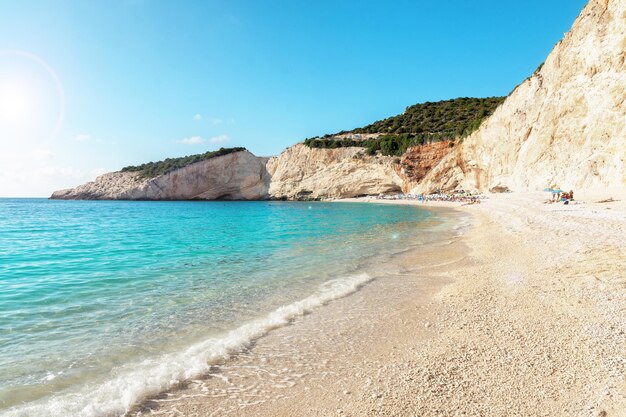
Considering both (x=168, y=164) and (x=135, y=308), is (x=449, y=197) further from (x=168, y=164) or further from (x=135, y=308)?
(x=168, y=164)

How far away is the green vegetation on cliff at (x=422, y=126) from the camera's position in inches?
2382

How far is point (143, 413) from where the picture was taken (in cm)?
374

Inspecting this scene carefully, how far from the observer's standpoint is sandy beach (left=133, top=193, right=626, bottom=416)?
11.6ft

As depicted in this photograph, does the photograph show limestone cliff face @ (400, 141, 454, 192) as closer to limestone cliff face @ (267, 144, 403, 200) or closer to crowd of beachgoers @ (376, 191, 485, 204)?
limestone cliff face @ (267, 144, 403, 200)

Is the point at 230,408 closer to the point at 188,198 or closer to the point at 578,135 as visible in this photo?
the point at 578,135

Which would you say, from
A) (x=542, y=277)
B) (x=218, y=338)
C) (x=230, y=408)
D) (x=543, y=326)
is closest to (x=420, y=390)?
(x=230, y=408)

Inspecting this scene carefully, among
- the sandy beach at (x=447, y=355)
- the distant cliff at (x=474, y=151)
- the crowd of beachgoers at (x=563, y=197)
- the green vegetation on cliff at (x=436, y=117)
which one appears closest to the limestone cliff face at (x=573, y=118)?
the distant cliff at (x=474, y=151)

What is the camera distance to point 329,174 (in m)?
70.4

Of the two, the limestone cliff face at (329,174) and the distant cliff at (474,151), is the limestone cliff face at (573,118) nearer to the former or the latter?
the distant cliff at (474,151)

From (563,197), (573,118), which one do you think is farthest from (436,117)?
(563,197)

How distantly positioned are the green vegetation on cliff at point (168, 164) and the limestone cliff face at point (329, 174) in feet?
41.8

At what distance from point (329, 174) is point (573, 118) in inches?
1748

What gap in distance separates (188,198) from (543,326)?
281ft

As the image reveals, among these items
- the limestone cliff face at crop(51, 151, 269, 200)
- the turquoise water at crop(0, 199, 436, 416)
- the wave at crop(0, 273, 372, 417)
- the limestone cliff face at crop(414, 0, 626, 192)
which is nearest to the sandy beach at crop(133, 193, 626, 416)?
the wave at crop(0, 273, 372, 417)
